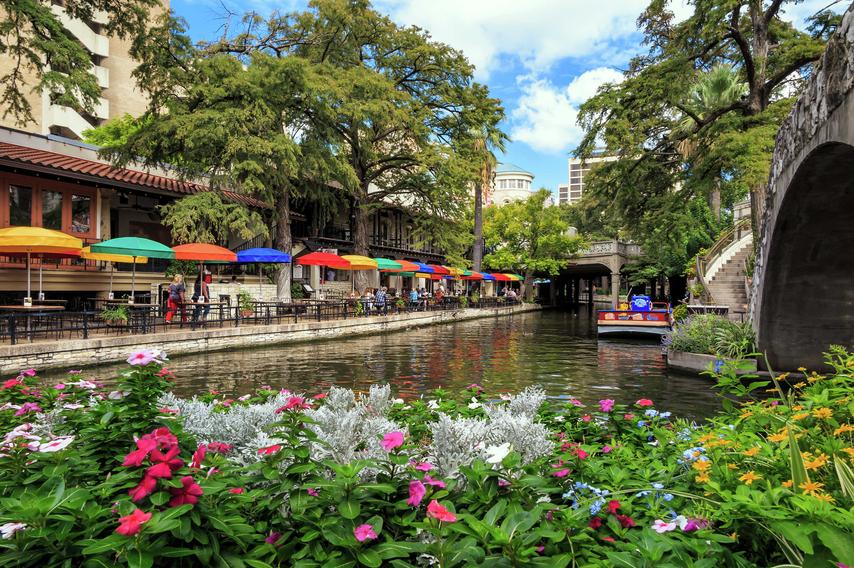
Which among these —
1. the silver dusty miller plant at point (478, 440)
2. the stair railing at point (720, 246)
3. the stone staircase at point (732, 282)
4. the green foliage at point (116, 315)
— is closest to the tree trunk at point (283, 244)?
the green foliage at point (116, 315)

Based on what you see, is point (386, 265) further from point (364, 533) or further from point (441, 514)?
point (441, 514)

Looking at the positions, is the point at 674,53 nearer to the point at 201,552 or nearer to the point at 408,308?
the point at 408,308

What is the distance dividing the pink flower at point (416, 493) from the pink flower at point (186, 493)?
2.71 ft

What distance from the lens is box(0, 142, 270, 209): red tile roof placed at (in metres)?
17.9

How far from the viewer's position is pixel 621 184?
21.7m

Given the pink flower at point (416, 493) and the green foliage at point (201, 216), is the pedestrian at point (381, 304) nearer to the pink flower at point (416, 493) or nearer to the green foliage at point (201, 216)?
the green foliage at point (201, 216)

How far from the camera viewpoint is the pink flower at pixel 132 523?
1568 millimetres

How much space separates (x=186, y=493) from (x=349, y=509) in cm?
61

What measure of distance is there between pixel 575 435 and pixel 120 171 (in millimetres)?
23196

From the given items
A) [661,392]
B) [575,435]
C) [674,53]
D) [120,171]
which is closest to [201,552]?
[575,435]

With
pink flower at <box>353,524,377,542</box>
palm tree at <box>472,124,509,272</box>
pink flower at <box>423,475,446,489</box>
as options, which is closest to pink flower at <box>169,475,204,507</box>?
pink flower at <box>353,524,377,542</box>

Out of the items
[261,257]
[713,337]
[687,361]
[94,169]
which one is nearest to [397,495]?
[687,361]

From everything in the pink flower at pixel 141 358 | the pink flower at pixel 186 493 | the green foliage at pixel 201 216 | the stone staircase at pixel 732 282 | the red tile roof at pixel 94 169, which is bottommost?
the pink flower at pixel 186 493

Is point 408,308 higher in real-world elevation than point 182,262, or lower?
lower
